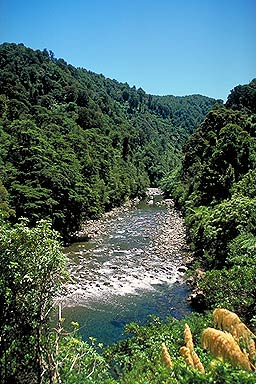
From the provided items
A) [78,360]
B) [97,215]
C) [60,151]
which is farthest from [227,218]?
[97,215]

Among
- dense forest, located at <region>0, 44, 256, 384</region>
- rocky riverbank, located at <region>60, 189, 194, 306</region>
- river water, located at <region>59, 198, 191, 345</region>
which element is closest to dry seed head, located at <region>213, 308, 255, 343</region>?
dense forest, located at <region>0, 44, 256, 384</region>

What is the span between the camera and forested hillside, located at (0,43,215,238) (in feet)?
129

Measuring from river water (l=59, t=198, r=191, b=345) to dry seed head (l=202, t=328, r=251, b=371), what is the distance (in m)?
11.4

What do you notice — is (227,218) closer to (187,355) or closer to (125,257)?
(125,257)

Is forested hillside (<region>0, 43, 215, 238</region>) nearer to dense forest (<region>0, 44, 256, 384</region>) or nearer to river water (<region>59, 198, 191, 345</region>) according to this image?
dense forest (<region>0, 44, 256, 384</region>)

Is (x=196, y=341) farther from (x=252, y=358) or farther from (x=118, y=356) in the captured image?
(x=252, y=358)

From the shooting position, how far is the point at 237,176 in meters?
44.7

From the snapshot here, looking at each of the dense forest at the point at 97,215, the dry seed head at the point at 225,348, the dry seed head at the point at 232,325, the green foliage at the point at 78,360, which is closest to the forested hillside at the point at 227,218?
the dense forest at the point at 97,215

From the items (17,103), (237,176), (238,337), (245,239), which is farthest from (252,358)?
(17,103)

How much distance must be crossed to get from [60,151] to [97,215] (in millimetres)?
9906

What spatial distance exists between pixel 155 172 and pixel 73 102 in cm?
3101

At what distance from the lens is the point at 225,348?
988 centimetres

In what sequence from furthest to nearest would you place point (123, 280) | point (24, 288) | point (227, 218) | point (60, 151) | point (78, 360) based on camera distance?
point (60, 151), point (227, 218), point (123, 280), point (78, 360), point (24, 288)

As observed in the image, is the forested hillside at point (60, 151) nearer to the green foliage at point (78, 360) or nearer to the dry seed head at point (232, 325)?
the green foliage at point (78, 360)
